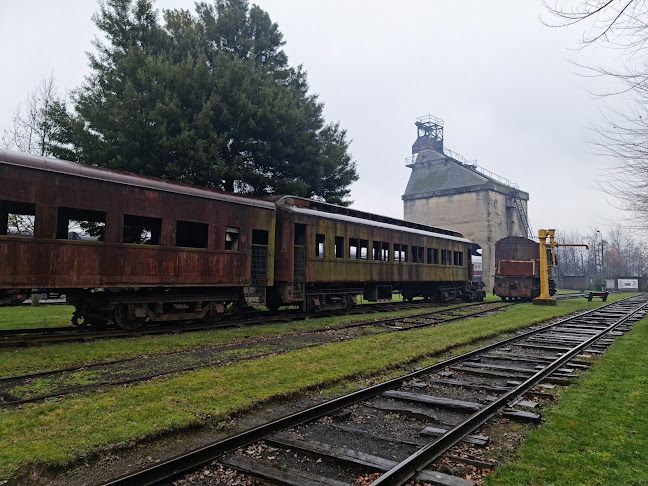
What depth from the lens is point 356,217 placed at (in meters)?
17.6

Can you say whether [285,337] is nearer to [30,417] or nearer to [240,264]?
[240,264]

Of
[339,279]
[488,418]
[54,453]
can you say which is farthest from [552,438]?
[339,279]

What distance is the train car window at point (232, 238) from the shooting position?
12906 millimetres

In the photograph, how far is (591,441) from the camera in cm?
439

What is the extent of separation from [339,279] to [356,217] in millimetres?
2859

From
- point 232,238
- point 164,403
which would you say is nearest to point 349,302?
point 232,238

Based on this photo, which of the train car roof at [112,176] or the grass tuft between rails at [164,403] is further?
the train car roof at [112,176]

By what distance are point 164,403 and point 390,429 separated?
267 centimetres

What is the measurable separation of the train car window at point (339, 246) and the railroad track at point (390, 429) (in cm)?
816

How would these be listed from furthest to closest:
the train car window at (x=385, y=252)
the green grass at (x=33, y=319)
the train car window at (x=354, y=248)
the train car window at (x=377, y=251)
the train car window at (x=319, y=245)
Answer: the train car window at (x=385, y=252), the train car window at (x=377, y=251), the train car window at (x=354, y=248), the train car window at (x=319, y=245), the green grass at (x=33, y=319)

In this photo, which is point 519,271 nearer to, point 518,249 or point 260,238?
point 518,249

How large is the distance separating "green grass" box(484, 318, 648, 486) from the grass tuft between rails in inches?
116

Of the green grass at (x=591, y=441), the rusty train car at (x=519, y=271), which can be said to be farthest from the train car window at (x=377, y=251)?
the rusty train car at (x=519, y=271)

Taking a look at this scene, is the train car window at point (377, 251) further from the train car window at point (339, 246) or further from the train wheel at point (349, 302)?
the train car window at point (339, 246)
